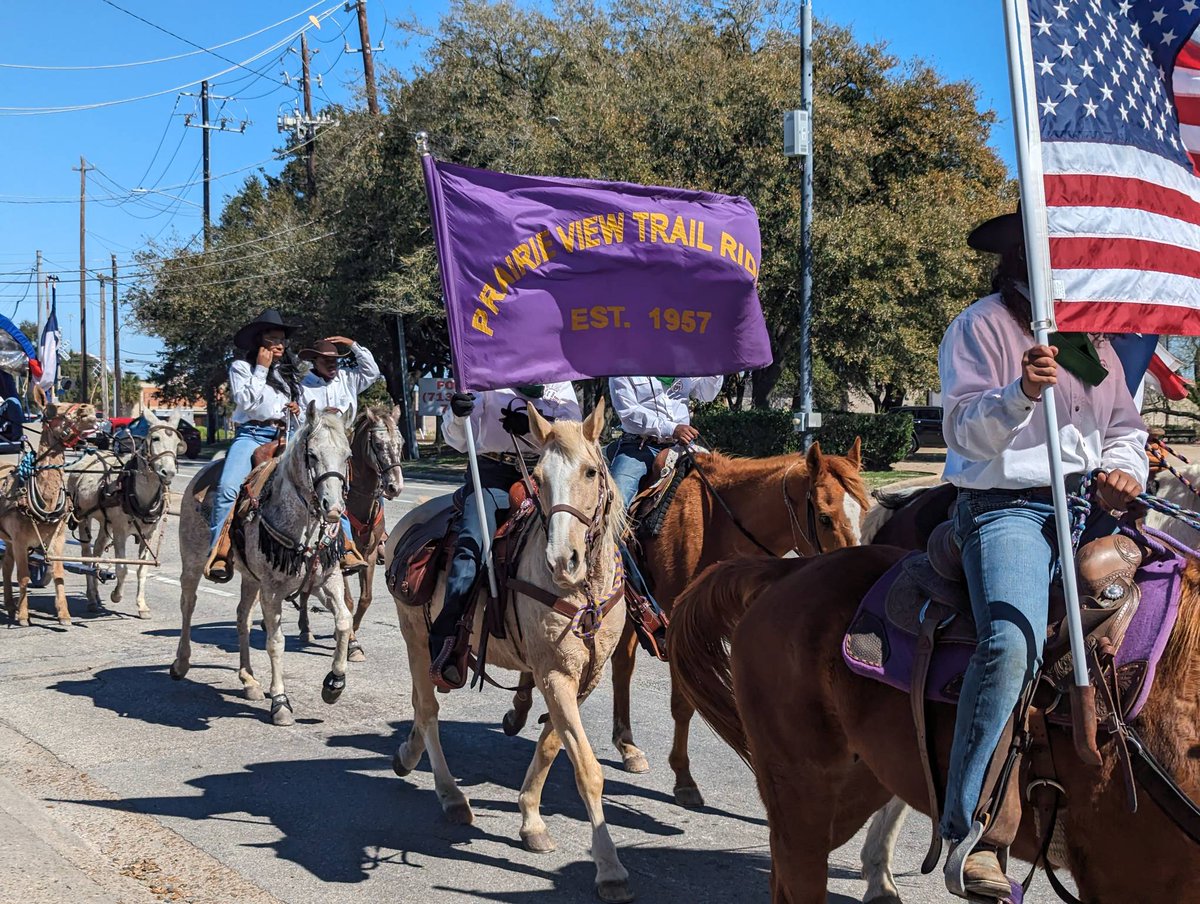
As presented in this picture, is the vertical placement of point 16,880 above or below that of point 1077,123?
below

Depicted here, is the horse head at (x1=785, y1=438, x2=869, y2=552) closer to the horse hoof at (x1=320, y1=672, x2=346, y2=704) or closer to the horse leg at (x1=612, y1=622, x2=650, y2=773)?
the horse leg at (x1=612, y1=622, x2=650, y2=773)

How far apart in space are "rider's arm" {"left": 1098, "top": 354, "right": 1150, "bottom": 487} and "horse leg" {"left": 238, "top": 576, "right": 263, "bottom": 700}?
22.1 feet

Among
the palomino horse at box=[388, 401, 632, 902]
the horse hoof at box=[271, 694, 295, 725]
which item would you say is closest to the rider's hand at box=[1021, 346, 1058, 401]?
the palomino horse at box=[388, 401, 632, 902]

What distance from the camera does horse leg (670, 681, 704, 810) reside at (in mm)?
6172

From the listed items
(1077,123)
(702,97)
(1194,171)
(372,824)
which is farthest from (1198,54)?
(702,97)

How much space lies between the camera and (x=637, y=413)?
26.1ft

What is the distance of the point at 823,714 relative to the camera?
4004mm

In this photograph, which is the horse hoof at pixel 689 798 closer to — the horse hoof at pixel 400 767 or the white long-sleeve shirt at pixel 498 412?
the horse hoof at pixel 400 767

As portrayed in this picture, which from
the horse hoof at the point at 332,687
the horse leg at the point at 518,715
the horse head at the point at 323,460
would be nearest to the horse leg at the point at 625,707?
the horse leg at the point at 518,715

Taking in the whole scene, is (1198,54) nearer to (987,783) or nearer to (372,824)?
(987,783)

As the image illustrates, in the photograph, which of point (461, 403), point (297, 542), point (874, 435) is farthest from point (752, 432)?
point (461, 403)

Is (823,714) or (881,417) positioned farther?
(881,417)

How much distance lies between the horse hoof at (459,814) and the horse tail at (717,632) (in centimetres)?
181

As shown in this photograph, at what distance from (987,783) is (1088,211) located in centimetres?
178
